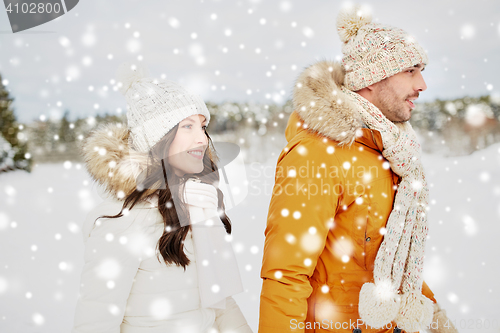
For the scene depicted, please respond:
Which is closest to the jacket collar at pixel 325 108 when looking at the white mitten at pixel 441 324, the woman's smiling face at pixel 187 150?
the woman's smiling face at pixel 187 150

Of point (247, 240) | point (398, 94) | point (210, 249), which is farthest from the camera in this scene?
point (247, 240)

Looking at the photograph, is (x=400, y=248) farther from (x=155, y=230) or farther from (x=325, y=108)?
(x=155, y=230)

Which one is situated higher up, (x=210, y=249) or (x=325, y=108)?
(x=325, y=108)

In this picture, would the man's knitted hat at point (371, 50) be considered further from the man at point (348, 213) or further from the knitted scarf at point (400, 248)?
the knitted scarf at point (400, 248)

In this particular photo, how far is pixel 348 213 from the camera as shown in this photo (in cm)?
122

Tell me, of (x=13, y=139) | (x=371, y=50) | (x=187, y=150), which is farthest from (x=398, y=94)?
(x=13, y=139)

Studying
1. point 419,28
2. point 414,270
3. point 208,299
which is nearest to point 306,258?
point 208,299

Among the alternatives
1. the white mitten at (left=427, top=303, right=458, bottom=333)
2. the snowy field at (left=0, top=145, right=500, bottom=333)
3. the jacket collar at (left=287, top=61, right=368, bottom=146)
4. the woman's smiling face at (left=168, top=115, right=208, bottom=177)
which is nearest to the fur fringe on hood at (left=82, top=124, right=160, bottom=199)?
the woman's smiling face at (left=168, top=115, right=208, bottom=177)

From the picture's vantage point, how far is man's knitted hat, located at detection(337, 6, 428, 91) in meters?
1.48

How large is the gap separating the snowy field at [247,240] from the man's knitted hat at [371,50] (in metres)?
2.09

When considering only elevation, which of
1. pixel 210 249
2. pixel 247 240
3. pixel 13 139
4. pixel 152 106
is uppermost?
pixel 152 106

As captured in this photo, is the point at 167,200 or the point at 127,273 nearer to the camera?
the point at 127,273

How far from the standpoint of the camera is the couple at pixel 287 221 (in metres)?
1.09

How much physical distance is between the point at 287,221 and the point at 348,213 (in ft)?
0.90
